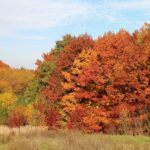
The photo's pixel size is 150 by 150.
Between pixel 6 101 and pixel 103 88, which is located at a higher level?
pixel 6 101

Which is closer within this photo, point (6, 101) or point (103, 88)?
point (103, 88)

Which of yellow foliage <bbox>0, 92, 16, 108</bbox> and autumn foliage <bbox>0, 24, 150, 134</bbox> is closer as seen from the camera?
autumn foliage <bbox>0, 24, 150, 134</bbox>

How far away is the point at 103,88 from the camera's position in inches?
1547

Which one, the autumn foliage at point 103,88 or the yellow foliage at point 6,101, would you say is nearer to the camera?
the autumn foliage at point 103,88

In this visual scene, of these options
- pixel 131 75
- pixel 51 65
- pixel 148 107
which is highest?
pixel 51 65

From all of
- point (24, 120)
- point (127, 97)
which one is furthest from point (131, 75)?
point (24, 120)

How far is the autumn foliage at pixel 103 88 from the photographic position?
37.4m

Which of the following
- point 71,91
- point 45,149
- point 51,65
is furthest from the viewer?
point 51,65

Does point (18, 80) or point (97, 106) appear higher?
point (18, 80)

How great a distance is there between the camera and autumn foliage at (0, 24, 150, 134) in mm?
37406

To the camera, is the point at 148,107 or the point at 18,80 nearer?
the point at 148,107

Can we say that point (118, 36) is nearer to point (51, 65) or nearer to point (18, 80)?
point (51, 65)

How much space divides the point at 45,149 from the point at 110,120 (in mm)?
Result: 19392

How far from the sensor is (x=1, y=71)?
9088cm
